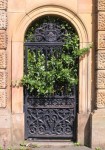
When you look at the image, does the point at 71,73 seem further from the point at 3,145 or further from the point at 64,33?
the point at 3,145

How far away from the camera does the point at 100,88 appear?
359 inches

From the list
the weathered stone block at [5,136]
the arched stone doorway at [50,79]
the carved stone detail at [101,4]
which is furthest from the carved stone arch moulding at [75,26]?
the weathered stone block at [5,136]

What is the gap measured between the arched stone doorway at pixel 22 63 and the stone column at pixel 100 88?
33 centimetres

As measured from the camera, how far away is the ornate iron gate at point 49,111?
31.3 feet

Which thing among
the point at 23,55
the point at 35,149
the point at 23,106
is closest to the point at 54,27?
the point at 23,55

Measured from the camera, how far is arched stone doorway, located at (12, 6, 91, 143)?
30.7ft

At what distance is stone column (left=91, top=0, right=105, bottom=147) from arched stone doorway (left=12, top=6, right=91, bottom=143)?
33 cm

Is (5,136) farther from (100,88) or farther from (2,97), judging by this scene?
(100,88)

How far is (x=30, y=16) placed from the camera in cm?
934

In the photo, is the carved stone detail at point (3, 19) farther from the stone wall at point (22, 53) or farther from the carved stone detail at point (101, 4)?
the carved stone detail at point (101, 4)

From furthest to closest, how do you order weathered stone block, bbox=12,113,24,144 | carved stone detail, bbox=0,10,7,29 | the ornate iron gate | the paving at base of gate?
the ornate iron gate
weathered stone block, bbox=12,113,24,144
the paving at base of gate
carved stone detail, bbox=0,10,7,29

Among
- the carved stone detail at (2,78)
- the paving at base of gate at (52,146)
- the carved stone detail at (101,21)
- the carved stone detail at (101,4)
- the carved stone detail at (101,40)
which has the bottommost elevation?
the paving at base of gate at (52,146)

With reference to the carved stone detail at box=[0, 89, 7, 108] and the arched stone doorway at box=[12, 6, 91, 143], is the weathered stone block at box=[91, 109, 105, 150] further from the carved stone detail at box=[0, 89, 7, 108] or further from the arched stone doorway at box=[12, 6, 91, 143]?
the carved stone detail at box=[0, 89, 7, 108]

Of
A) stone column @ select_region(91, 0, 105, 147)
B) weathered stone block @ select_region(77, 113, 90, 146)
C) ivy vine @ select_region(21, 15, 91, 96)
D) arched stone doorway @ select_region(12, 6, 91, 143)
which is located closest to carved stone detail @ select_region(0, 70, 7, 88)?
arched stone doorway @ select_region(12, 6, 91, 143)
